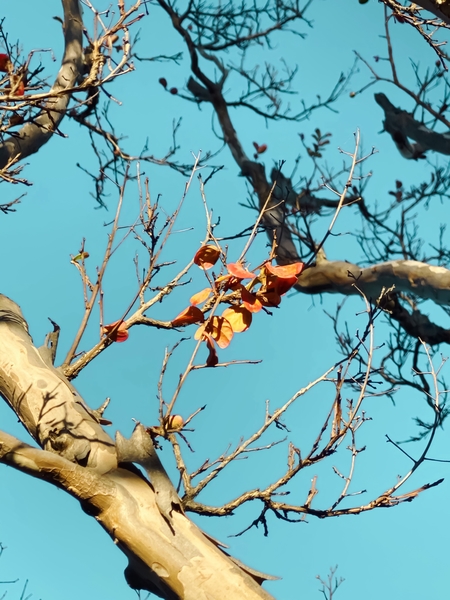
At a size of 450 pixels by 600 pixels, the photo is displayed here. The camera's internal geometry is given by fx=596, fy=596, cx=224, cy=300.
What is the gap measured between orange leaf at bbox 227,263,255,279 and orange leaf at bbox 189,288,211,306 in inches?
5.0

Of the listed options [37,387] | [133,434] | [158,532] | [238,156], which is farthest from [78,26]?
Result: [158,532]

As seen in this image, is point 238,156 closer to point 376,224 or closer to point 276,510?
point 376,224

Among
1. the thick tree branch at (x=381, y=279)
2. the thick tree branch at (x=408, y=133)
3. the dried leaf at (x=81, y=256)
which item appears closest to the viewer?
the dried leaf at (x=81, y=256)

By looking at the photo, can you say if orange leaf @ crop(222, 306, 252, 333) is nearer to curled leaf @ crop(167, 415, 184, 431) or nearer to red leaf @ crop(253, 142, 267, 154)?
curled leaf @ crop(167, 415, 184, 431)

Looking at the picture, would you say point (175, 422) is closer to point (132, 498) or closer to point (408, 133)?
point (132, 498)

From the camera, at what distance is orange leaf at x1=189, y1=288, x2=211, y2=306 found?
176 centimetres

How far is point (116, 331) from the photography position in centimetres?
193

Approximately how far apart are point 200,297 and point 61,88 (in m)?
1.88

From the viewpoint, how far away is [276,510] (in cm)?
169

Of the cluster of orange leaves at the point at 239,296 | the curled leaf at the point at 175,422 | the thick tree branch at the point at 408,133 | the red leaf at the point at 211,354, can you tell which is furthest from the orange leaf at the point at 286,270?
the thick tree branch at the point at 408,133

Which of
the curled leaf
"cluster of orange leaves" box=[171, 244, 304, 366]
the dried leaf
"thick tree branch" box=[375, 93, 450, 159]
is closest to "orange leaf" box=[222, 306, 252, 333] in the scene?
"cluster of orange leaves" box=[171, 244, 304, 366]

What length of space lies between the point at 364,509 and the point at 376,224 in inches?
164

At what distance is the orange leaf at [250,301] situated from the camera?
170 centimetres

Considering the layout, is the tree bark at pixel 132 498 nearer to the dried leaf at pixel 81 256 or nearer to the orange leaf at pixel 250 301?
the orange leaf at pixel 250 301
